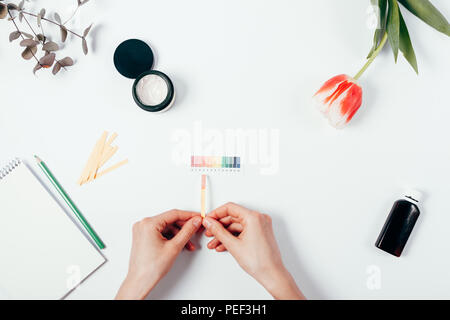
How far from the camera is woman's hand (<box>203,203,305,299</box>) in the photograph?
63cm

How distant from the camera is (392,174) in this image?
0.71m

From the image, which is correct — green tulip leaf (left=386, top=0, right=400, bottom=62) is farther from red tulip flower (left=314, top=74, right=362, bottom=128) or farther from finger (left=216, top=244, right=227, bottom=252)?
finger (left=216, top=244, right=227, bottom=252)

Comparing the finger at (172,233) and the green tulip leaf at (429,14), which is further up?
the green tulip leaf at (429,14)

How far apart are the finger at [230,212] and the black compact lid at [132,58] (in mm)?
385

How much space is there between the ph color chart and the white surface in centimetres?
3

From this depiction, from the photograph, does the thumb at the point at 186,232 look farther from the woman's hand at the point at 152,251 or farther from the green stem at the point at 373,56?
the green stem at the point at 373,56

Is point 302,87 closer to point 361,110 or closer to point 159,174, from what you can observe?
point 361,110

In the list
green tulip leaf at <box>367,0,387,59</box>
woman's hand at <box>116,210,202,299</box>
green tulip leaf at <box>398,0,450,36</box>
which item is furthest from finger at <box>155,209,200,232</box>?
green tulip leaf at <box>398,0,450,36</box>

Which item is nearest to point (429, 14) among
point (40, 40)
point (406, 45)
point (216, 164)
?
point (406, 45)

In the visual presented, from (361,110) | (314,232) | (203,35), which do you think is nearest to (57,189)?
(203,35)

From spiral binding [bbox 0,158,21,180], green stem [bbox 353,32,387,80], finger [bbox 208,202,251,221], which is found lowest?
finger [bbox 208,202,251,221]

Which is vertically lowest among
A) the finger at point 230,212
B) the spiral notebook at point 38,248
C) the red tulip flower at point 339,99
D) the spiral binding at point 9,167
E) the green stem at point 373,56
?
the spiral notebook at point 38,248

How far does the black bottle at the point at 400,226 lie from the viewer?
2.25 feet

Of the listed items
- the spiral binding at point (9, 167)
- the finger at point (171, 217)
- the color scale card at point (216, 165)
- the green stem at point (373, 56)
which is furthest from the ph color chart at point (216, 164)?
the spiral binding at point (9, 167)
